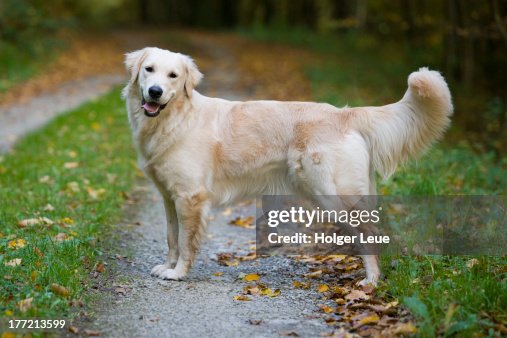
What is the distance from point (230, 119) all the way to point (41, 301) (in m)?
2.18

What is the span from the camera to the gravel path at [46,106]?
12.2 meters

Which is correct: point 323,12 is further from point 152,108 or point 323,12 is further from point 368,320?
point 368,320

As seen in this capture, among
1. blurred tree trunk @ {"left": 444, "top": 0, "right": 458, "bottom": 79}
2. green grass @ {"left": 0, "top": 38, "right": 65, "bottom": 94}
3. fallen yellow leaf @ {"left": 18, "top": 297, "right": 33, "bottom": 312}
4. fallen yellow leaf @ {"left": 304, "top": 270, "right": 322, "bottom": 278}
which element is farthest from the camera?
green grass @ {"left": 0, "top": 38, "right": 65, "bottom": 94}

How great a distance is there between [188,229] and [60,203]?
7.04 feet

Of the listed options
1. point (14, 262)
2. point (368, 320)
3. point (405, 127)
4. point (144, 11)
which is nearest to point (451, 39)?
point (405, 127)

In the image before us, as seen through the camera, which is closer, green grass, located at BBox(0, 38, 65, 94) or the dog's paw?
the dog's paw

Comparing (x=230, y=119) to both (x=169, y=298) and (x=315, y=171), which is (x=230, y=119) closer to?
(x=315, y=171)

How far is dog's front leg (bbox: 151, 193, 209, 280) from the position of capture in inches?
207

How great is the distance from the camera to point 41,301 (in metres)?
4.16

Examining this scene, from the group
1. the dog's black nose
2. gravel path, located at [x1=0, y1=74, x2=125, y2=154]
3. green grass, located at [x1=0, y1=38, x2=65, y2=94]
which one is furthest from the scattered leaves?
green grass, located at [x1=0, y1=38, x2=65, y2=94]

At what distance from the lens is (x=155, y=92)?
5.09 m

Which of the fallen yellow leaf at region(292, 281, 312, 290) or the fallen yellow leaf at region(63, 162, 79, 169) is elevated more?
the fallen yellow leaf at region(63, 162, 79, 169)

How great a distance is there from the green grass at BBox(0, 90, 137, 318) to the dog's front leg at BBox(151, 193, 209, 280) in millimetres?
704

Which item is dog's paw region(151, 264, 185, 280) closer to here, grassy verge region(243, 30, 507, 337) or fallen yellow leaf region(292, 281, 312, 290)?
fallen yellow leaf region(292, 281, 312, 290)
